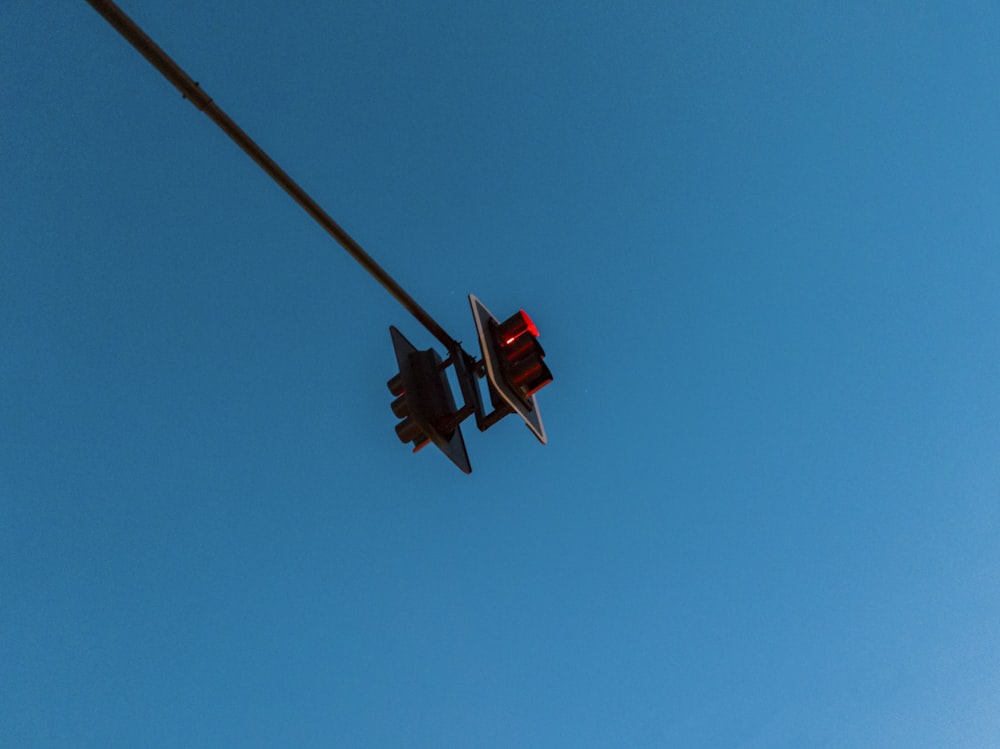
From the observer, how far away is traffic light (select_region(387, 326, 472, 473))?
14.9ft

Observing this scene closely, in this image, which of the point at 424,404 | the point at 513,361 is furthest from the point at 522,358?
the point at 424,404

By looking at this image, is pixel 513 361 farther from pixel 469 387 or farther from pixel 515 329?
pixel 469 387

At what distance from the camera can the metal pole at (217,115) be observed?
296 cm

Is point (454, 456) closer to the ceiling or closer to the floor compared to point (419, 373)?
closer to the floor

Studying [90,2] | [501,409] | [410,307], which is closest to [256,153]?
[90,2]

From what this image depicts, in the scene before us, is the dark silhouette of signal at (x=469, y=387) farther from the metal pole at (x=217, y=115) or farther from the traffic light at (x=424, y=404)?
the metal pole at (x=217, y=115)

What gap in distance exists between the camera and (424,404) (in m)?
4.73

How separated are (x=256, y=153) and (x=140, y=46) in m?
0.71

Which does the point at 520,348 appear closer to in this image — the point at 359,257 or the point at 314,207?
the point at 359,257

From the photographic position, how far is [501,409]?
4844 millimetres

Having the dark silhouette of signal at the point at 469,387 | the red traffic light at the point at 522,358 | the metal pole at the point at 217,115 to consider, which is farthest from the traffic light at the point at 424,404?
the red traffic light at the point at 522,358

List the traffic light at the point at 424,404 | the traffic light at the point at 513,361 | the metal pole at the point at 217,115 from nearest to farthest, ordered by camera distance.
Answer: the metal pole at the point at 217,115, the traffic light at the point at 513,361, the traffic light at the point at 424,404

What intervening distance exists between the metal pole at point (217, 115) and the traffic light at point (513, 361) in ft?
1.77

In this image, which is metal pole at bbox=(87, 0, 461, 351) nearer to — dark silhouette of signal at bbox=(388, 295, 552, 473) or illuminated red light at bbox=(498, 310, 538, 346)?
dark silhouette of signal at bbox=(388, 295, 552, 473)
